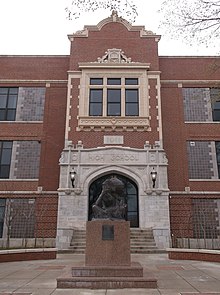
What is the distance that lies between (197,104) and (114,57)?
647cm

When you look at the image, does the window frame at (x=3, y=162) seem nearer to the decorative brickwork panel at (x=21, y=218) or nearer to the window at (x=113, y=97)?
the decorative brickwork panel at (x=21, y=218)

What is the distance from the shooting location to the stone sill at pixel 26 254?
474 inches

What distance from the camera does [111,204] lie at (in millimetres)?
8883

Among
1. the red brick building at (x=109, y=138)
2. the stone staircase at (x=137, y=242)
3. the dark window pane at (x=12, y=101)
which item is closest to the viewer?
the stone staircase at (x=137, y=242)

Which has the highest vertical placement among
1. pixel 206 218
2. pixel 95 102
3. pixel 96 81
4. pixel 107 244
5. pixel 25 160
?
pixel 96 81

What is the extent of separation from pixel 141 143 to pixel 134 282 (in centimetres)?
1200

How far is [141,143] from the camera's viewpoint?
722 inches

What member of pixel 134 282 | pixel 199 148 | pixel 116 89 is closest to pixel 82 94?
pixel 116 89

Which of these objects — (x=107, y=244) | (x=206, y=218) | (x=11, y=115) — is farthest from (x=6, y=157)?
(x=107, y=244)

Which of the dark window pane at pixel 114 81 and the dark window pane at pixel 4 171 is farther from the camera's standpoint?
the dark window pane at pixel 114 81

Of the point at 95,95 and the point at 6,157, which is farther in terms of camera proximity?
the point at 95,95

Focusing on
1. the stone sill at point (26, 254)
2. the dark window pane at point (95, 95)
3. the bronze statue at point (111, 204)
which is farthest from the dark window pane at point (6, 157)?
the bronze statue at point (111, 204)

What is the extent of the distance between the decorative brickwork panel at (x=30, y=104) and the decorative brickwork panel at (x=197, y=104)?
984cm

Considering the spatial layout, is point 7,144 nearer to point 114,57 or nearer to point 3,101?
point 3,101
